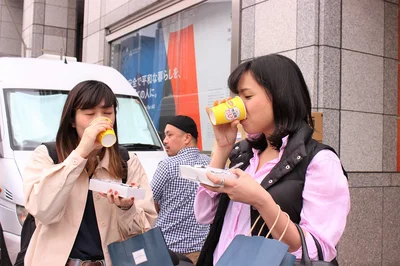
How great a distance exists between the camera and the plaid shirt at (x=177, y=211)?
3676mm

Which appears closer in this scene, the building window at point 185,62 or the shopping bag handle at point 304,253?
the shopping bag handle at point 304,253

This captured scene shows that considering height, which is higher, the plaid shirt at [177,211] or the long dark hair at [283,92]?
the long dark hair at [283,92]

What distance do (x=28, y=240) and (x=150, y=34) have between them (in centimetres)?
764

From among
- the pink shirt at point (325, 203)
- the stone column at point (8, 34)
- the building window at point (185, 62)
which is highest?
the stone column at point (8, 34)

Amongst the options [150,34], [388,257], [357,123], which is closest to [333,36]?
[357,123]

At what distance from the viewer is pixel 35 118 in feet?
17.4

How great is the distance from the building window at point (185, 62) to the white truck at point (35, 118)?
1947 millimetres

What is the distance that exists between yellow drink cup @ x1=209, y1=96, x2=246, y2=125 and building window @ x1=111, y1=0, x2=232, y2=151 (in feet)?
18.0

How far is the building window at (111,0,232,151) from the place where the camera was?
7684 millimetres

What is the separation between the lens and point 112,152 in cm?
250

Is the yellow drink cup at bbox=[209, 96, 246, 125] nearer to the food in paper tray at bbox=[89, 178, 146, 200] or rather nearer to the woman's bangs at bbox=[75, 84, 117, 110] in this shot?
the food in paper tray at bbox=[89, 178, 146, 200]

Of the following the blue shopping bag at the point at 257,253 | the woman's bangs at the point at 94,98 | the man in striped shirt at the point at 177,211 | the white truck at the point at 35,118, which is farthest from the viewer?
the white truck at the point at 35,118

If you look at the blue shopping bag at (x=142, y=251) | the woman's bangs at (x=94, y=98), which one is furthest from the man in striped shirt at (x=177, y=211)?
the blue shopping bag at (x=142, y=251)

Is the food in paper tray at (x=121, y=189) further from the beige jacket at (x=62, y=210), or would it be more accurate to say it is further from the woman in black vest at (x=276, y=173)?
the woman in black vest at (x=276, y=173)
